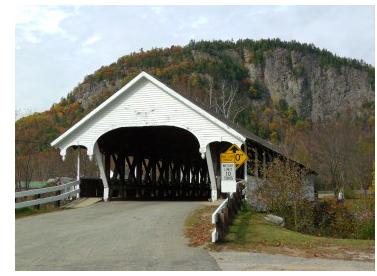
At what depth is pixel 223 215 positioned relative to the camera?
13609mm

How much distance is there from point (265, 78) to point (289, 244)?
13144 cm

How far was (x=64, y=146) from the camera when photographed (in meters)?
23.2

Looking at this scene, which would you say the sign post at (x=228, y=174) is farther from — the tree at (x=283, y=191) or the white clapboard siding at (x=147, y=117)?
the white clapboard siding at (x=147, y=117)

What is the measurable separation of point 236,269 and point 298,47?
140101 millimetres

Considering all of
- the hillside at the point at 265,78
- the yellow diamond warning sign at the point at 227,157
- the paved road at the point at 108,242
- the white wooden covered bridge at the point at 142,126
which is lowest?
the paved road at the point at 108,242

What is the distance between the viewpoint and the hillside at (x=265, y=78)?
90000mm

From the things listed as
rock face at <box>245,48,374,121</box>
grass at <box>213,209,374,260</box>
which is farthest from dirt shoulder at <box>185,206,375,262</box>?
rock face at <box>245,48,374,121</box>

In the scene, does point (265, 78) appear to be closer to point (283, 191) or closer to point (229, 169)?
point (283, 191)

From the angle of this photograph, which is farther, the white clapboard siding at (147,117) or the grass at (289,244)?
the white clapboard siding at (147,117)

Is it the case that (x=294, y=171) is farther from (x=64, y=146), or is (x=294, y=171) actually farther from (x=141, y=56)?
(x=141, y=56)

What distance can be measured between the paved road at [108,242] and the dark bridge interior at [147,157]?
23.9ft

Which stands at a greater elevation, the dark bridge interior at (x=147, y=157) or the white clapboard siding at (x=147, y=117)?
the white clapboard siding at (x=147, y=117)

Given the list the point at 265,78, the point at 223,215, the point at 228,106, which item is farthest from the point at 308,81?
the point at 223,215

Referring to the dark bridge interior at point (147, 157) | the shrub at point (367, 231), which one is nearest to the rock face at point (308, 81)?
the dark bridge interior at point (147, 157)
